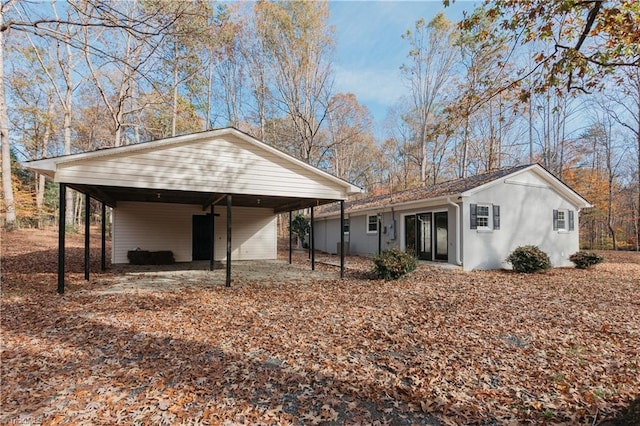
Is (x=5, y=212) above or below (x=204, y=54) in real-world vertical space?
below

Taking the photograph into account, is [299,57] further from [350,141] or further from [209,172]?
[209,172]

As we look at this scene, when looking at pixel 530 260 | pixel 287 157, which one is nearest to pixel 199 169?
pixel 287 157

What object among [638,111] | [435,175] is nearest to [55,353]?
[435,175]

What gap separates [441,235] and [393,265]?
4.38 meters

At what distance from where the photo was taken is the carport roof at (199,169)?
663 cm

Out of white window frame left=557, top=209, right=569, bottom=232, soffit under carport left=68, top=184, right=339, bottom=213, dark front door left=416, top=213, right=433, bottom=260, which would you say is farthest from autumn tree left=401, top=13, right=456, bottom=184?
soffit under carport left=68, top=184, right=339, bottom=213

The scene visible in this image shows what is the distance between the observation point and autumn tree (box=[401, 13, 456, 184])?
68.0ft

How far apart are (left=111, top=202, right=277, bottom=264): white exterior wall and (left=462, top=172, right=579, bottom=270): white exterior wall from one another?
872cm

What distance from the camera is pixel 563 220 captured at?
13414mm

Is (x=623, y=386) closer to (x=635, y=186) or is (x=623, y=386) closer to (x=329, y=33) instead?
(x=329, y=33)

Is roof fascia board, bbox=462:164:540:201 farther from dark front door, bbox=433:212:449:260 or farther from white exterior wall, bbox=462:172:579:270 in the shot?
dark front door, bbox=433:212:449:260

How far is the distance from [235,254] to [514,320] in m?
11.4

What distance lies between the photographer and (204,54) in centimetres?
1842

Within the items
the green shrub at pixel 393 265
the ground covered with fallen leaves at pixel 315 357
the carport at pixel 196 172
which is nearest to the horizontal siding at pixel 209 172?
the carport at pixel 196 172
